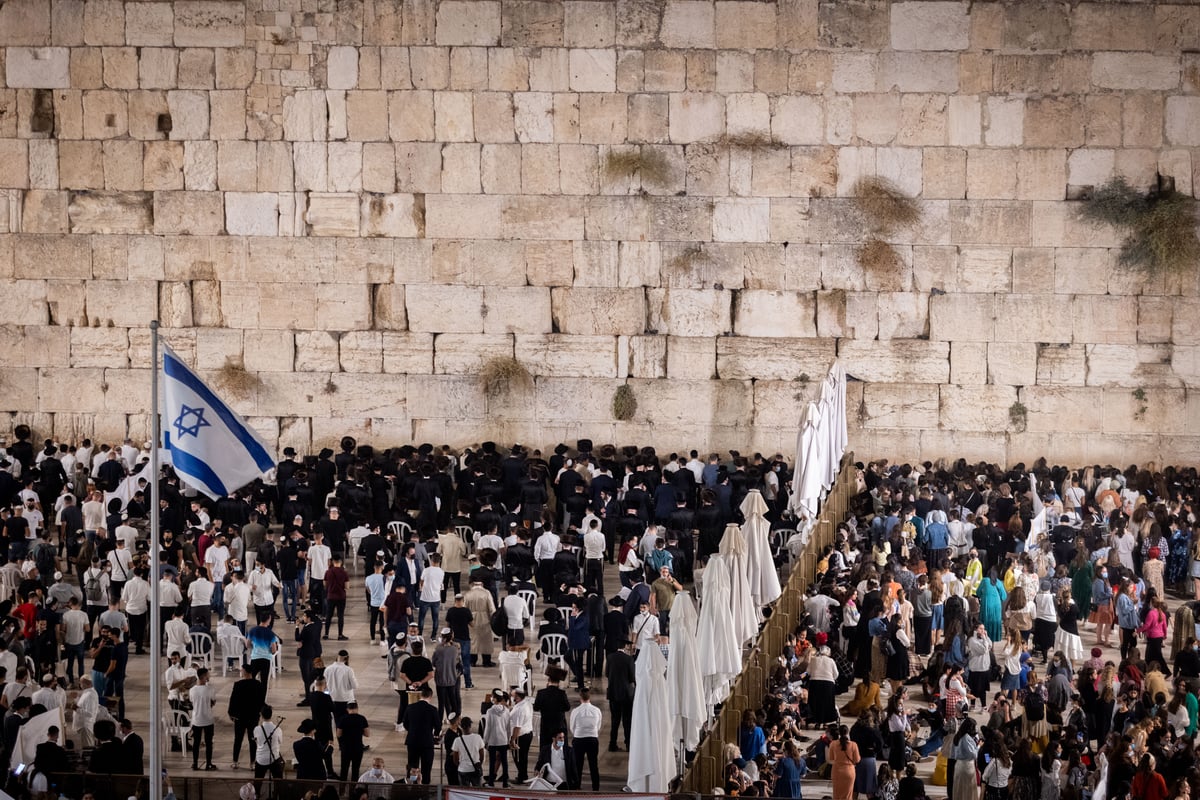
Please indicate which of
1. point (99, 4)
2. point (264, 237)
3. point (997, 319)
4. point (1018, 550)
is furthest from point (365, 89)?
point (1018, 550)

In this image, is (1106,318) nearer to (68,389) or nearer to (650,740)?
(650,740)

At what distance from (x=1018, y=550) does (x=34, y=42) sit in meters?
18.4

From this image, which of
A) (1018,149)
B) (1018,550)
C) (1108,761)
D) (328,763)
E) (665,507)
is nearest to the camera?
(1108,761)

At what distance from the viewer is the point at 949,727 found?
51.5ft

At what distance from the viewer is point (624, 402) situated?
27.6 metres

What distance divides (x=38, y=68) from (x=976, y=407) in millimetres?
17007

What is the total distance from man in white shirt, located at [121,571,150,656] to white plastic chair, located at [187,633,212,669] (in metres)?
0.76

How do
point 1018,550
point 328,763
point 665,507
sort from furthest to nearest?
point 665,507 < point 1018,550 < point 328,763

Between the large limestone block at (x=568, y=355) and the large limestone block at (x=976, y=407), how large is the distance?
5.64 meters

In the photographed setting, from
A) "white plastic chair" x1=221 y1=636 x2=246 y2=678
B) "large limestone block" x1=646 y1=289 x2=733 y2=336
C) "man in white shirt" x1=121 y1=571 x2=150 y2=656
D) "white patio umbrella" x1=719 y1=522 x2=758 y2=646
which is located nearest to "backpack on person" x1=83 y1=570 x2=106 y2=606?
"man in white shirt" x1=121 y1=571 x2=150 y2=656

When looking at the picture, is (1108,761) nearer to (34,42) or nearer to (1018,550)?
(1018,550)

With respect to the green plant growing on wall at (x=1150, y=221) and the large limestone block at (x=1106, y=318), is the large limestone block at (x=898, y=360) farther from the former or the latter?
the green plant growing on wall at (x=1150, y=221)

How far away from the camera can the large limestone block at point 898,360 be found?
1072 inches

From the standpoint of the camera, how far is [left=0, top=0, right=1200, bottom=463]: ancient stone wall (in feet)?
88.1
